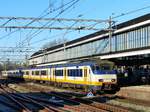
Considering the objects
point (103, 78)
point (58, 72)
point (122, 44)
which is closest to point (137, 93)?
point (103, 78)

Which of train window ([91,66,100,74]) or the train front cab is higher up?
train window ([91,66,100,74])

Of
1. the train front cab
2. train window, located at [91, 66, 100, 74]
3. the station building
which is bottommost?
the train front cab

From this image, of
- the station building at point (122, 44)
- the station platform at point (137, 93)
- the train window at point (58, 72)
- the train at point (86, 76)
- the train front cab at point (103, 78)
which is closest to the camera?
the station platform at point (137, 93)

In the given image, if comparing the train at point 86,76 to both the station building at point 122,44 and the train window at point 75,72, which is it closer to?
the train window at point 75,72

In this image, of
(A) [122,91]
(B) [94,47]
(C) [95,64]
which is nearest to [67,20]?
(C) [95,64]

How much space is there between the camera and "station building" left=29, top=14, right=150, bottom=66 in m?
35.4

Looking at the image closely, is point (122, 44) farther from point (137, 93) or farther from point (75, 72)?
point (137, 93)

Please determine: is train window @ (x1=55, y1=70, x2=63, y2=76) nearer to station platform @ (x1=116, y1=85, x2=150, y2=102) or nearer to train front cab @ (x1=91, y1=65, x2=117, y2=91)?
train front cab @ (x1=91, y1=65, x2=117, y2=91)

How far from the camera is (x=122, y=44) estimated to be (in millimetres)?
43469

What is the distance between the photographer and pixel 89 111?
1912cm

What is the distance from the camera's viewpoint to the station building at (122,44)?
116 ft

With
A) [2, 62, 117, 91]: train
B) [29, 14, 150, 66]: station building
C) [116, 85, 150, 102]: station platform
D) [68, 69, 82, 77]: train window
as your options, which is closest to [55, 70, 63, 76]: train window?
[2, 62, 117, 91]: train

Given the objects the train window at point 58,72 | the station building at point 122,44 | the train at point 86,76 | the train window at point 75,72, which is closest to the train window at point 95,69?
the train at point 86,76

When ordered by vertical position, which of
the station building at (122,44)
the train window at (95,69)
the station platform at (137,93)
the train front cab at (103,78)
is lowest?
the station platform at (137,93)
